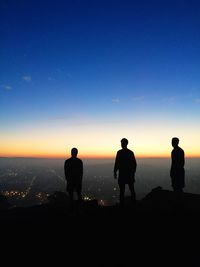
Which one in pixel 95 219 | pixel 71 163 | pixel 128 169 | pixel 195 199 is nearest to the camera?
pixel 95 219

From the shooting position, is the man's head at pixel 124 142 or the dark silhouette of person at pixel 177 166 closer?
the man's head at pixel 124 142

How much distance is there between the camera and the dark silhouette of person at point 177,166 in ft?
35.2

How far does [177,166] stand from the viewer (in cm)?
1084

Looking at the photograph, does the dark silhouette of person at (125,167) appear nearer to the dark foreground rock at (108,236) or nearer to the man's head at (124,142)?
the man's head at (124,142)

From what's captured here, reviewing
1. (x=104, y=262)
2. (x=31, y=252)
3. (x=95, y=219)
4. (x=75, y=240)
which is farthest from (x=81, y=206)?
(x=104, y=262)

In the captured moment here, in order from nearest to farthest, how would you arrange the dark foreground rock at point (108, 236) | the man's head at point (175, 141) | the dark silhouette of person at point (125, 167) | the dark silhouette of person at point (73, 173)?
1. the dark foreground rock at point (108, 236)
2. the dark silhouette of person at point (125, 167)
3. the man's head at point (175, 141)
4. the dark silhouette of person at point (73, 173)

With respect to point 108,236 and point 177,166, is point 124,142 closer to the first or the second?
point 177,166

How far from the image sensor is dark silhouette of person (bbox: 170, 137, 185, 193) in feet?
35.2

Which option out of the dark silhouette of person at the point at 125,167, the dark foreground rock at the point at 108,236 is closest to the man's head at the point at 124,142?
the dark silhouette of person at the point at 125,167

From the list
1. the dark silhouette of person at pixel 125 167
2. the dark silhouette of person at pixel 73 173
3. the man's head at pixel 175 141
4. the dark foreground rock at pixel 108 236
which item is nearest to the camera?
the dark foreground rock at pixel 108 236

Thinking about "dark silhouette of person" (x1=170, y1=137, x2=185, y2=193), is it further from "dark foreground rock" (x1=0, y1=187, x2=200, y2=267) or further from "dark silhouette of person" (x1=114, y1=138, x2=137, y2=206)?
"dark silhouette of person" (x1=114, y1=138, x2=137, y2=206)

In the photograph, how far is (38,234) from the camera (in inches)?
309

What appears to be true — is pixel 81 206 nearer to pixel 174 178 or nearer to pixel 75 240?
pixel 75 240

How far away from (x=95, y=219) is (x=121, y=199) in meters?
1.64
